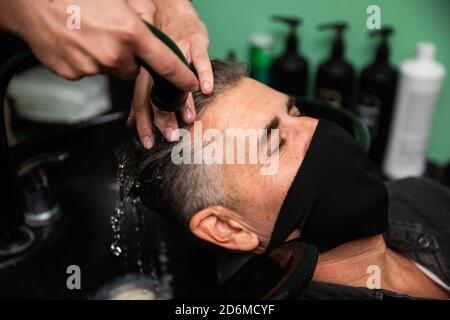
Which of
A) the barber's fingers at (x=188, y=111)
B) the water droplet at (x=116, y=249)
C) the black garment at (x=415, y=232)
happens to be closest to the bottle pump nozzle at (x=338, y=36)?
the black garment at (x=415, y=232)

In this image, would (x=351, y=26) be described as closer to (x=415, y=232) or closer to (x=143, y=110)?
(x=415, y=232)

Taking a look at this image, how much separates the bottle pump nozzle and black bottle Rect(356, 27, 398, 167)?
0.28 ft

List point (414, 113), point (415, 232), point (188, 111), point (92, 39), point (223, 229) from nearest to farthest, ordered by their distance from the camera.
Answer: point (92, 39) < point (188, 111) < point (223, 229) < point (415, 232) < point (414, 113)

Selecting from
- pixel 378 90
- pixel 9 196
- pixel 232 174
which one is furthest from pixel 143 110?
pixel 378 90

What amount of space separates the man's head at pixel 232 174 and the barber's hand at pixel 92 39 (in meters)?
0.24

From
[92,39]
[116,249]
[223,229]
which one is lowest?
[116,249]

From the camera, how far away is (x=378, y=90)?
61.4 inches

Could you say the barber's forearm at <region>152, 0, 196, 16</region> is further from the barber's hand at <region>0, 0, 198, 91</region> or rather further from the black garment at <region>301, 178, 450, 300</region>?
the black garment at <region>301, 178, 450, 300</region>

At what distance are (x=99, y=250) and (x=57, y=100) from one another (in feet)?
1.95

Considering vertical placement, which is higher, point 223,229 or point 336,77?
point 336,77

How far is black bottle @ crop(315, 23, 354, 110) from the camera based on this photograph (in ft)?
5.13

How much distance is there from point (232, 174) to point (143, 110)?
207 millimetres
